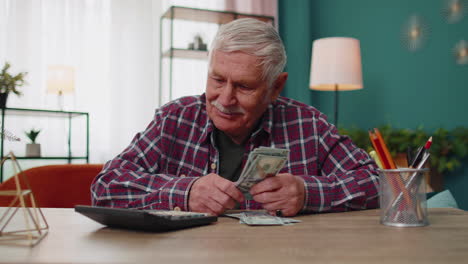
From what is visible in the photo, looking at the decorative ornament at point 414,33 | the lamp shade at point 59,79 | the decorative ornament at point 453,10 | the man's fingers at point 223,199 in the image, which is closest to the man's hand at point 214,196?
the man's fingers at point 223,199

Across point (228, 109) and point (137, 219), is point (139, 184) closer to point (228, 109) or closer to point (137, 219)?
point (228, 109)

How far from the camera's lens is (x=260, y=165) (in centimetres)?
90

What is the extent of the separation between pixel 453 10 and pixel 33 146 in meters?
3.19

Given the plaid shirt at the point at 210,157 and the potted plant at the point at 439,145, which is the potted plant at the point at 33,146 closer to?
the plaid shirt at the point at 210,157

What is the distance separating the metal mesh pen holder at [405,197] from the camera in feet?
2.69

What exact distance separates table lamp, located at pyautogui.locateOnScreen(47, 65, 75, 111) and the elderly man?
2338 millimetres

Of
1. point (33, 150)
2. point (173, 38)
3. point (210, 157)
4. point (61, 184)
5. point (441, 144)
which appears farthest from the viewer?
point (173, 38)

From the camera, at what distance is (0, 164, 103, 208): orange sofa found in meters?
1.51

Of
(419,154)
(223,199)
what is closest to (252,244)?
(223,199)

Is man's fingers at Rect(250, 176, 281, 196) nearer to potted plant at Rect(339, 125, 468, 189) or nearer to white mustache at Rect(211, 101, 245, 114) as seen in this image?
white mustache at Rect(211, 101, 245, 114)

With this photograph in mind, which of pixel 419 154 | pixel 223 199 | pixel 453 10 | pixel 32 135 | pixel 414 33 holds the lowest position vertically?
pixel 32 135

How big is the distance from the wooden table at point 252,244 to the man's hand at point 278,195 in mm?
135

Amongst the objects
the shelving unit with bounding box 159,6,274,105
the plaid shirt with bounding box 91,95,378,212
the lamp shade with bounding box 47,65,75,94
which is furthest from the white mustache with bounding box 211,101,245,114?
the shelving unit with bounding box 159,6,274,105

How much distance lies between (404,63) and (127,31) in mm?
2428
